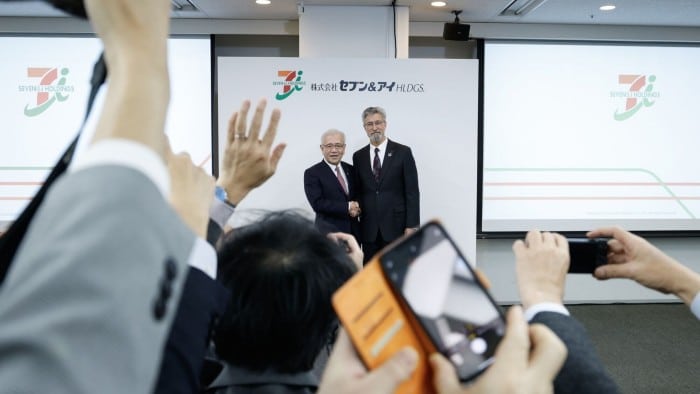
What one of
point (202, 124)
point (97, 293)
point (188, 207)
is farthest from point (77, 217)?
point (202, 124)

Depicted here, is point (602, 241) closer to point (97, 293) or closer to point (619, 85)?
point (97, 293)

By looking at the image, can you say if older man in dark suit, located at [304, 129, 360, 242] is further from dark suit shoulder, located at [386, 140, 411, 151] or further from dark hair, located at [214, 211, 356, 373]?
dark hair, located at [214, 211, 356, 373]

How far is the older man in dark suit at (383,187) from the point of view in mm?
4152

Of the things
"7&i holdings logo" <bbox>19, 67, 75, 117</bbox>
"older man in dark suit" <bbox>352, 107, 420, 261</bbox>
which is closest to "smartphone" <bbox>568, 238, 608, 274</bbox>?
"older man in dark suit" <bbox>352, 107, 420, 261</bbox>

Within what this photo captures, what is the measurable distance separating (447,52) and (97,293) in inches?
199

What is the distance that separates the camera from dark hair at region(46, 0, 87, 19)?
40 cm

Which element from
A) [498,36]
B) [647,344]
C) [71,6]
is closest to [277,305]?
[71,6]

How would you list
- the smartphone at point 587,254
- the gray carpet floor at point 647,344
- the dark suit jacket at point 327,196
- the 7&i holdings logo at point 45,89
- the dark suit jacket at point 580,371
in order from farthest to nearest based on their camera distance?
the 7&i holdings logo at point 45,89 → the dark suit jacket at point 327,196 → the gray carpet floor at point 647,344 → the smartphone at point 587,254 → the dark suit jacket at point 580,371

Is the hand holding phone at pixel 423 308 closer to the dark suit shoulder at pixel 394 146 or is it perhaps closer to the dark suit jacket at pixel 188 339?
the dark suit jacket at pixel 188 339

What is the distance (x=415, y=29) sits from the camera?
473 cm

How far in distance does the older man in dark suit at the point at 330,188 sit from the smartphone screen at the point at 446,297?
3.61m

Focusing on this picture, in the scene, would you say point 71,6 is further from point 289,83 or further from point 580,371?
point 289,83

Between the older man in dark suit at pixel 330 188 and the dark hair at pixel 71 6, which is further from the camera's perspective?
the older man in dark suit at pixel 330 188

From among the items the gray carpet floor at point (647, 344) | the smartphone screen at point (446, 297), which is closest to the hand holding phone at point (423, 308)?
the smartphone screen at point (446, 297)
